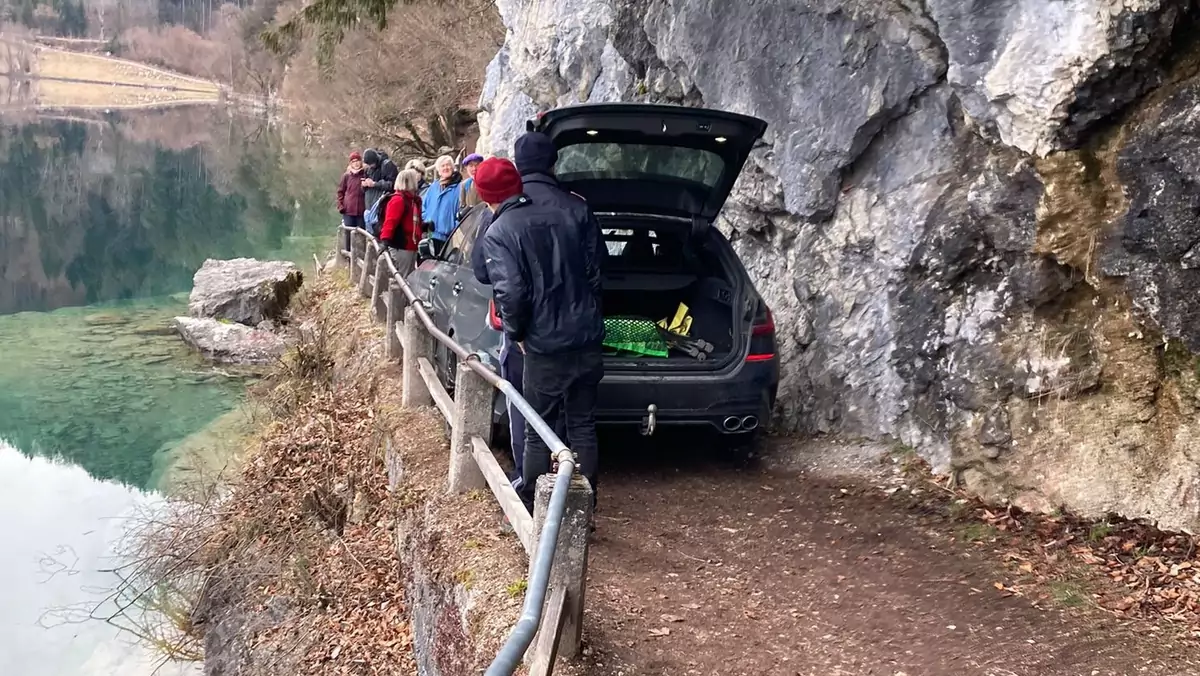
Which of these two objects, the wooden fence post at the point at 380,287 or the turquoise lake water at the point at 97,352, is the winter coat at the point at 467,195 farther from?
the turquoise lake water at the point at 97,352

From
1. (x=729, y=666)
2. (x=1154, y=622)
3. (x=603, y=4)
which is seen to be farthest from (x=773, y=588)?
(x=603, y=4)

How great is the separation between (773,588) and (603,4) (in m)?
10.6

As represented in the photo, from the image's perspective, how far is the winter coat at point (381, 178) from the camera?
1432 cm

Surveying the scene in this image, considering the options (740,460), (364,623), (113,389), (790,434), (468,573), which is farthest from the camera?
(113,389)

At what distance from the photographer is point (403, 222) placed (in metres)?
11.1

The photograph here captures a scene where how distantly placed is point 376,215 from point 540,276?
29.7ft

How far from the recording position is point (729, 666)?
398cm

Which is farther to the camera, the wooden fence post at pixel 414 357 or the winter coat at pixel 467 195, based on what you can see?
the winter coat at pixel 467 195

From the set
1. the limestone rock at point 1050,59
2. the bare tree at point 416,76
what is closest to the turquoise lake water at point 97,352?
the bare tree at point 416,76

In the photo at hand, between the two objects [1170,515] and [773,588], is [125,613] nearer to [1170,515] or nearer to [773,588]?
[773,588]

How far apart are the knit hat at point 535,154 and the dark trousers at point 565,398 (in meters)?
0.92

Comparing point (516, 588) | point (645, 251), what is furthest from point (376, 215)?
point (516, 588)

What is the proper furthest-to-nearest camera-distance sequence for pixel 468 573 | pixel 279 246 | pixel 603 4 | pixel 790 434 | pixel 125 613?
pixel 279 246 < pixel 603 4 < pixel 125 613 < pixel 790 434 < pixel 468 573

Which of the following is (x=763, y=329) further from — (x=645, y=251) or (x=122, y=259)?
(x=122, y=259)
